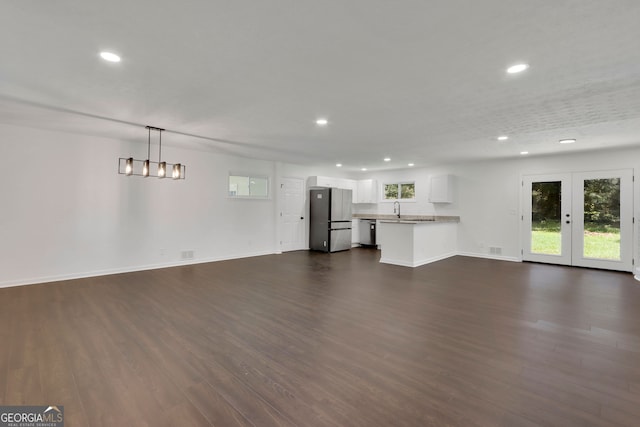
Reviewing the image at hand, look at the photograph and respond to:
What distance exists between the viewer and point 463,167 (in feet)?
25.5

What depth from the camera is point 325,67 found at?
251 cm

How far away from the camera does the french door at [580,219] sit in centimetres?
578

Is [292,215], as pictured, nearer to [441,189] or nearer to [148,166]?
[441,189]

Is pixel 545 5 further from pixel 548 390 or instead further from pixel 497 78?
pixel 548 390

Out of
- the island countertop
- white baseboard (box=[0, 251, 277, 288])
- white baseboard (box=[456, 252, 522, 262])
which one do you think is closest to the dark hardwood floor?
white baseboard (box=[0, 251, 277, 288])

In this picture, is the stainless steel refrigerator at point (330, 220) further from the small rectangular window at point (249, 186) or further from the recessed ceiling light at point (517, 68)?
the recessed ceiling light at point (517, 68)

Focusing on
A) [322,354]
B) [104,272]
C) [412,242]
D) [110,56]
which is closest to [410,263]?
[412,242]

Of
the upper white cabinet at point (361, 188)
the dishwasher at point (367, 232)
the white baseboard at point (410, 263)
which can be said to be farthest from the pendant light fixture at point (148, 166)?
the dishwasher at point (367, 232)

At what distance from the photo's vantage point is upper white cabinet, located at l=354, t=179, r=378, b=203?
31.0 feet

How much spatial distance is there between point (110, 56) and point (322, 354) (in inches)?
118

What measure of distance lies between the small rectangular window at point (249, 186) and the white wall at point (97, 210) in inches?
9.9

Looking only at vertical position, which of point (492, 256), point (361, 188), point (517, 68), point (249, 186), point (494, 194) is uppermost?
point (517, 68)

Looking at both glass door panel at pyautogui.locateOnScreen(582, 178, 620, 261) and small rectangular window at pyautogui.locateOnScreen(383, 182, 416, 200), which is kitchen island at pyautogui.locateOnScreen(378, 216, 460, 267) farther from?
glass door panel at pyautogui.locateOnScreen(582, 178, 620, 261)

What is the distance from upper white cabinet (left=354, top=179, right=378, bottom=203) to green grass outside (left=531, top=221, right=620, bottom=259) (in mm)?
4259
